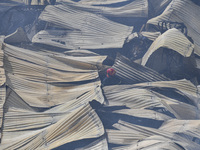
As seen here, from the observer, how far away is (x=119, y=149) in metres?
11.5

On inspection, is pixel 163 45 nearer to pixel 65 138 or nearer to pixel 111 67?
pixel 111 67

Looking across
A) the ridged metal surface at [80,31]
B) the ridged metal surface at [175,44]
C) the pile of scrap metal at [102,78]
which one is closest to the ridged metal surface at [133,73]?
the pile of scrap metal at [102,78]

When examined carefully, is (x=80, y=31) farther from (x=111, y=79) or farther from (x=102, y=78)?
(x=111, y=79)

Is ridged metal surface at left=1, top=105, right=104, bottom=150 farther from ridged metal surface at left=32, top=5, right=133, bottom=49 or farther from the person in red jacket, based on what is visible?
ridged metal surface at left=32, top=5, right=133, bottom=49

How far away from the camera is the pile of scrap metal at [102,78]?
11758mm

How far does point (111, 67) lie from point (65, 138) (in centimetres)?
498

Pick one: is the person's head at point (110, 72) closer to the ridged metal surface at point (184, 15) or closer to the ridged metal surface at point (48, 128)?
the ridged metal surface at point (48, 128)

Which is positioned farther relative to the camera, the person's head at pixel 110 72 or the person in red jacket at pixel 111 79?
the person in red jacket at pixel 111 79

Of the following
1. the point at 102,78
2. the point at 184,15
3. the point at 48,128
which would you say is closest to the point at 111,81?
the point at 102,78

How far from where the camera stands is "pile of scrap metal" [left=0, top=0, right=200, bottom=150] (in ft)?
38.6

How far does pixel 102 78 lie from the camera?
50.6ft

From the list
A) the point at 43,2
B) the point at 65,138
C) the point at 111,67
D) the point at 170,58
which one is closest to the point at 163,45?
the point at 170,58

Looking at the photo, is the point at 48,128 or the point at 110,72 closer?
the point at 48,128

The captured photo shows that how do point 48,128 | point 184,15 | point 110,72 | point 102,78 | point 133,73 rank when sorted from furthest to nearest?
point 184,15
point 102,78
point 133,73
point 110,72
point 48,128
